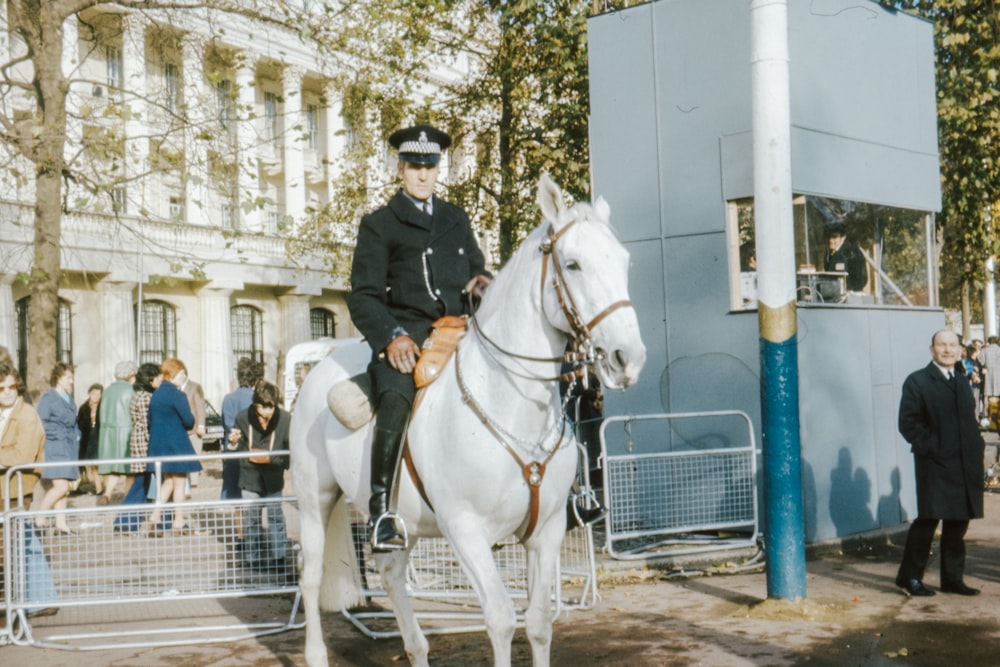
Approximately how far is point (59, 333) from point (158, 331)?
4852mm

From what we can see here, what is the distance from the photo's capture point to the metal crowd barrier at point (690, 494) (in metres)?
10.9

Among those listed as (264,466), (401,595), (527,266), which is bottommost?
(401,595)

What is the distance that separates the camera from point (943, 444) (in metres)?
8.92

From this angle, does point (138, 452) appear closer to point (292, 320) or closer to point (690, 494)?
point (690, 494)

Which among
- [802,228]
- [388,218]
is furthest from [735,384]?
[388,218]

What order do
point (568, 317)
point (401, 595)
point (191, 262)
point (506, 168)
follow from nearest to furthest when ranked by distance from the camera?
1. point (568, 317)
2. point (401, 595)
3. point (506, 168)
4. point (191, 262)

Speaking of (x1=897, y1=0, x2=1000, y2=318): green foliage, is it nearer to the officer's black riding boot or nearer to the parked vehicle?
the officer's black riding boot

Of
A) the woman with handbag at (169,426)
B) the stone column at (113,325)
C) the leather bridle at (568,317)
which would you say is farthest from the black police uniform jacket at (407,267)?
the stone column at (113,325)

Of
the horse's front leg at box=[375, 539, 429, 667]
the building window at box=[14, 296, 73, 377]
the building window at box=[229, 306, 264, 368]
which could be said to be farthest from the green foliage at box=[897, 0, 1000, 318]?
the building window at box=[229, 306, 264, 368]

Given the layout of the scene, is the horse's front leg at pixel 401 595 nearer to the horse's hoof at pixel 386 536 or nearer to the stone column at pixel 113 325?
the horse's hoof at pixel 386 536

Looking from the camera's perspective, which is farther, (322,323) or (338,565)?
(322,323)

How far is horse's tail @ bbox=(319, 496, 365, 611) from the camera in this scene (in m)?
7.57

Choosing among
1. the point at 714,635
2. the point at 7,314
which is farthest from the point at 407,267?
the point at 7,314

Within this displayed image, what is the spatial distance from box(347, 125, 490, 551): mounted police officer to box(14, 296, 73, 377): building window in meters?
33.1
